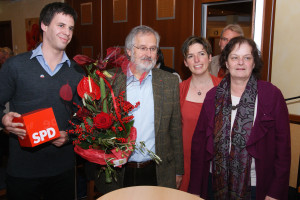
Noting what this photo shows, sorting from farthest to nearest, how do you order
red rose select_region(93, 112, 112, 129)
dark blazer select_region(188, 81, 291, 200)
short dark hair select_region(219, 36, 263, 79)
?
short dark hair select_region(219, 36, 263, 79), dark blazer select_region(188, 81, 291, 200), red rose select_region(93, 112, 112, 129)

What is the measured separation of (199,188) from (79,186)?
1698 millimetres

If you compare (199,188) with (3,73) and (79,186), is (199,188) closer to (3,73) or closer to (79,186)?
(3,73)

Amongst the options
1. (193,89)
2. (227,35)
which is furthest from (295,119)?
(193,89)

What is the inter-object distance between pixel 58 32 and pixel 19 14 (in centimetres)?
680

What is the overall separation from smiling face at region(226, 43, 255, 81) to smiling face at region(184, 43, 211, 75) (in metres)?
0.40

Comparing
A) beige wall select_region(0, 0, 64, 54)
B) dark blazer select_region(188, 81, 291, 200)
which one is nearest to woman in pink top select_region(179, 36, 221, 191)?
dark blazer select_region(188, 81, 291, 200)

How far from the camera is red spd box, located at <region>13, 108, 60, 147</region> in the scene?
4.66 feet

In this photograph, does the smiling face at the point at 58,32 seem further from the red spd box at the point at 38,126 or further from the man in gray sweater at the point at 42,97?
the red spd box at the point at 38,126

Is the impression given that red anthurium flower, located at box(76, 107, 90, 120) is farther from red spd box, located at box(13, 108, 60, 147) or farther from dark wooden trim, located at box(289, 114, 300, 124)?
dark wooden trim, located at box(289, 114, 300, 124)

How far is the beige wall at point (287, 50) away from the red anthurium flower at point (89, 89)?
8.20ft

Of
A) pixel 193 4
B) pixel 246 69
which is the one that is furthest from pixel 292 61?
pixel 246 69

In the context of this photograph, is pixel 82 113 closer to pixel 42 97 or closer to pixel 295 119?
pixel 42 97

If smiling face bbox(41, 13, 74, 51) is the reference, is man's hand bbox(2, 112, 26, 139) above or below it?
below

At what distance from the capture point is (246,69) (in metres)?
1.65
